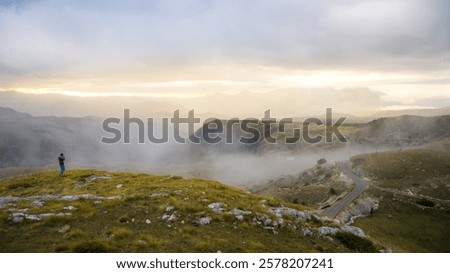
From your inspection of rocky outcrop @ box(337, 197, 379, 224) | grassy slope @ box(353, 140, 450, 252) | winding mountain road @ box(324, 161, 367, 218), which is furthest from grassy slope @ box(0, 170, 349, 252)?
rocky outcrop @ box(337, 197, 379, 224)

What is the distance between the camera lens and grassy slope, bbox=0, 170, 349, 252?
19828 millimetres

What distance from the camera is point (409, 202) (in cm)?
11225

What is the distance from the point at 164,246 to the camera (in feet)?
65.4

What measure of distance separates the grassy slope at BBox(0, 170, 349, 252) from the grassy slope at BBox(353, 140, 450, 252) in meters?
28.1

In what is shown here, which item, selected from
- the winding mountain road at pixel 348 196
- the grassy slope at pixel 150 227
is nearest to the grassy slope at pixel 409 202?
the winding mountain road at pixel 348 196

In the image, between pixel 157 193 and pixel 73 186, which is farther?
pixel 73 186

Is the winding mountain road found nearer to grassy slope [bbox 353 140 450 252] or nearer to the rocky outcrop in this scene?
the rocky outcrop

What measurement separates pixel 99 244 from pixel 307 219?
15.7 meters

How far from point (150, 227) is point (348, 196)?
332ft

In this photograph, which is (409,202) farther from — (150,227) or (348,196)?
(150,227)

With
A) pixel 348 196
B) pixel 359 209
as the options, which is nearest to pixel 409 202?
pixel 348 196

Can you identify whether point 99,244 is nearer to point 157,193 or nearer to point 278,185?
point 157,193

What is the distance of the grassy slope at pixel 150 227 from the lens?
19828 millimetres
